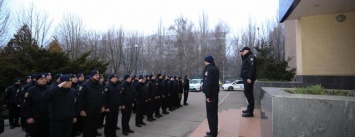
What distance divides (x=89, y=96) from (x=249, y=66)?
413cm

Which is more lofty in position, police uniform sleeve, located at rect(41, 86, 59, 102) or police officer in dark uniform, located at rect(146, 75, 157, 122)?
police uniform sleeve, located at rect(41, 86, 59, 102)

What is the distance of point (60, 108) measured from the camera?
17.7 ft

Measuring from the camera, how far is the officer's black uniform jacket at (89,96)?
6.56m

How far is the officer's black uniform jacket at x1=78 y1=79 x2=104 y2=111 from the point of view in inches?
258

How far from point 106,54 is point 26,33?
597 inches

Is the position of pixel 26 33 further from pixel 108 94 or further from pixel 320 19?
pixel 320 19

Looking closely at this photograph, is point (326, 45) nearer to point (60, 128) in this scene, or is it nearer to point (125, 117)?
point (125, 117)

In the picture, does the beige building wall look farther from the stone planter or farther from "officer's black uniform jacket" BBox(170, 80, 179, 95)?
the stone planter

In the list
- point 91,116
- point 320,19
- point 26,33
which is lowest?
point 91,116

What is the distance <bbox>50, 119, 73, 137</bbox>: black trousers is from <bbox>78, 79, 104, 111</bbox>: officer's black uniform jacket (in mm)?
1038

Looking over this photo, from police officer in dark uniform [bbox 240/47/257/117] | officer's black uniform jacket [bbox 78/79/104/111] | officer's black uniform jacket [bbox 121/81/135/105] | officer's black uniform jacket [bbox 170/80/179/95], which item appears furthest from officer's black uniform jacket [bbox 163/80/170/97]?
police officer in dark uniform [bbox 240/47/257/117]

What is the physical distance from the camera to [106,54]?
123ft

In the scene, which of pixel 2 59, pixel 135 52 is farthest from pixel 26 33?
pixel 135 52

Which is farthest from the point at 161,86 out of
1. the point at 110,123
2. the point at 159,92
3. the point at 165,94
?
the point at 110,123
